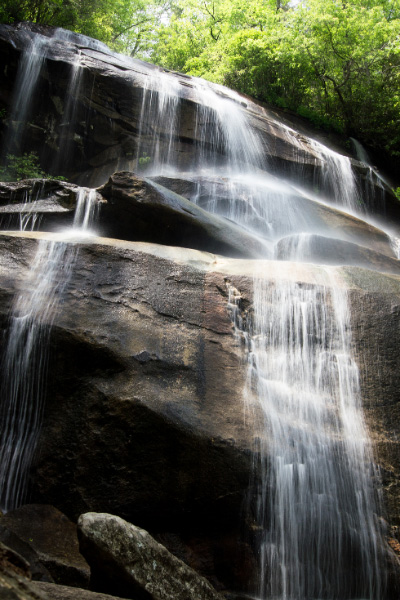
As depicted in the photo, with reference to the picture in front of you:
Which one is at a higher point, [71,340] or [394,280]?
[394,280]

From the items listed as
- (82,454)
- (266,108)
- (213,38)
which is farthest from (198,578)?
(213,38)

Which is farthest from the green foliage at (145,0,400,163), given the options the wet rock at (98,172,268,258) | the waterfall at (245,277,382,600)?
the waterfall at (245,277,382,600)

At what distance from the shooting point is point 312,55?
699 inches

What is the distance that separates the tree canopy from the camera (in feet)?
56.3

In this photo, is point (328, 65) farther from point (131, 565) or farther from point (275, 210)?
Result: point (131, 565)

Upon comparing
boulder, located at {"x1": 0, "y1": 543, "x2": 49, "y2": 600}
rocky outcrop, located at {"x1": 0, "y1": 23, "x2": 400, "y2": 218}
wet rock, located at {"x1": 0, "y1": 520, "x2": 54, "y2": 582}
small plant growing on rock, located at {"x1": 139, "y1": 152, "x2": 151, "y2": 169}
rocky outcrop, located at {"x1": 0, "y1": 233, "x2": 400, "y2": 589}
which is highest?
rocky outcrop, located at {"x1": 0, "y1": 23, "x2": 400, "y2": 218}

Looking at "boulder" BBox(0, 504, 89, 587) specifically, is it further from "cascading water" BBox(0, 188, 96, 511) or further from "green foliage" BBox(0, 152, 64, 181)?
"green foliage" BBox(0, 152, 64, 181)

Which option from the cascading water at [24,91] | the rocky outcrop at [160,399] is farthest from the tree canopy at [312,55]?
the rocky outcrop at [160,399]

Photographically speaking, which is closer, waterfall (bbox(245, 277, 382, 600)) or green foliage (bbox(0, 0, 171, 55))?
waterfall (bbox(245, 277, 382, 600))

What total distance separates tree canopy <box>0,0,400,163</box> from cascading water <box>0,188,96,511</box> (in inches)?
517

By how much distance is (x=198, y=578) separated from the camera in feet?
12.0

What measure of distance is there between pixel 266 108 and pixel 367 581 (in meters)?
16.3

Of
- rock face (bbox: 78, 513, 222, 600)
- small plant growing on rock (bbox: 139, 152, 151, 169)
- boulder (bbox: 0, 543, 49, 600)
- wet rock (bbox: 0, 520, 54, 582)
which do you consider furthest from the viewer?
small plant growing on rock (bbox: 139, 152, 151, 169)

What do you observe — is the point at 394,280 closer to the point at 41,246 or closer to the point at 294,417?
the point at 294,417
